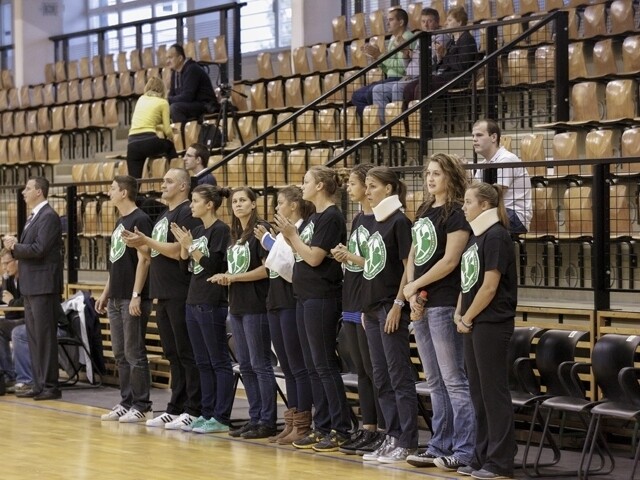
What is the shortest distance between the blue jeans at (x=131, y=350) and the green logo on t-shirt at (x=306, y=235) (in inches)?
69.0

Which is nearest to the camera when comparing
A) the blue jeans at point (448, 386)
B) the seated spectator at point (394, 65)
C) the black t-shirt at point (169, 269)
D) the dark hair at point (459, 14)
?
the blue jeans at point (448, 386)

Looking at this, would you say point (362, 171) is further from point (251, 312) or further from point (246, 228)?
point (251, 312)

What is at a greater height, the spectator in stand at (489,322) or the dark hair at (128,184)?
the dark hair at (128,184)

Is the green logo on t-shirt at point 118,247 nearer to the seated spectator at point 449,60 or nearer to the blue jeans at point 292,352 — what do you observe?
the blue jeans at point 292,352

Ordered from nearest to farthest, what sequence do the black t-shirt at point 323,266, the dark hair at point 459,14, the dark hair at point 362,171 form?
1. the dark hair at point 362,171
2. the black t-shirt at point 323,266
3. the dark hair at point 459,14

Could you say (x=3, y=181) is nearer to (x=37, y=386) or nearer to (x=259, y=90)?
(x=259, y=90)

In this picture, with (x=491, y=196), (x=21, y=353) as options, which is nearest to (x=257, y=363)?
(x=491, y=196)

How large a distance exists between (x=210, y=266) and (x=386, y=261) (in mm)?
1489

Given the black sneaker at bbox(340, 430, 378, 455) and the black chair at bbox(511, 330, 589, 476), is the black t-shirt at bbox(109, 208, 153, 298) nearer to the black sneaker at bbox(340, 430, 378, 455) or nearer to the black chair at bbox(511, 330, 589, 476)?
the black sneaker at bbox(340, 430, 378, 455)

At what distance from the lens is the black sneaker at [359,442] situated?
6473 millimetres

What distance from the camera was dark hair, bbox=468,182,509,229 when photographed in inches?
222

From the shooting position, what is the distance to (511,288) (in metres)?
5.64

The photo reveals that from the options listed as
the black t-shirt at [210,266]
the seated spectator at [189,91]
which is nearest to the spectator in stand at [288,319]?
the black t-shirt at [210,266]

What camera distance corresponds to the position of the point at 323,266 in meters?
6.55
